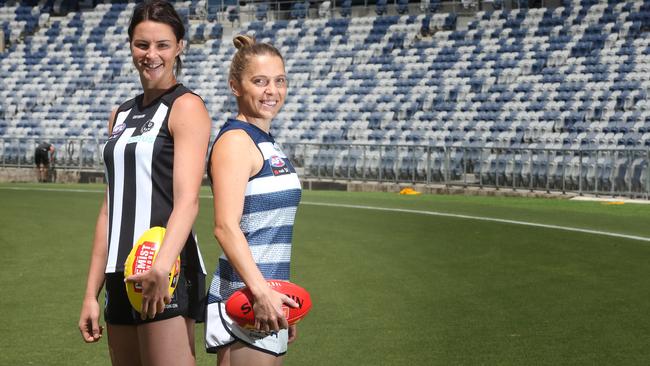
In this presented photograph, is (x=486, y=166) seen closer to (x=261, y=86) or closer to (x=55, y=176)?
(x=55, y=176)

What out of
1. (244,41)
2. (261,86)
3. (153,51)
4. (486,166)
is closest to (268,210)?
(261,86)

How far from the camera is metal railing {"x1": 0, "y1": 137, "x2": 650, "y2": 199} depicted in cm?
2403

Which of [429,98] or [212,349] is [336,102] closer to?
[429,98]

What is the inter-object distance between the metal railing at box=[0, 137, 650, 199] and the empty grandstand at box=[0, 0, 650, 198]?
4cm

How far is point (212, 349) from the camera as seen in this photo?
425 centimetres

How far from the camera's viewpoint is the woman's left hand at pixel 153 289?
13.0 feet

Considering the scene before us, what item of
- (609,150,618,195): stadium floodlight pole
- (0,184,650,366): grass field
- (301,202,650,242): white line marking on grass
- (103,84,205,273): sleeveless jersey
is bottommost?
(0,184,650,366): grass field

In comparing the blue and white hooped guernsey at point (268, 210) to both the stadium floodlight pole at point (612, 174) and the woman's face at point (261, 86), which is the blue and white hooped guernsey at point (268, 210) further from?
the stadium floodlight pole at point (612, 174)

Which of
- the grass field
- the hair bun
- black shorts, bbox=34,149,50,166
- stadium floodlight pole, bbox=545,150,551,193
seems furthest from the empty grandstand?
the hair bun

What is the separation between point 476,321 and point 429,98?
23.8m

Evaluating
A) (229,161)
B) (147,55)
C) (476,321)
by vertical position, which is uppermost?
(147,55)

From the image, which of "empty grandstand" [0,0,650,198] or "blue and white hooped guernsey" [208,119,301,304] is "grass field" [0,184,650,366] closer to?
"blue and white hooped guernsey" [208,119,301,304]

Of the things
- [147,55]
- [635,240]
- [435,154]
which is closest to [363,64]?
[435,154]

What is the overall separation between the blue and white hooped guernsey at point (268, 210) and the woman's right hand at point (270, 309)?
152 millimetres
